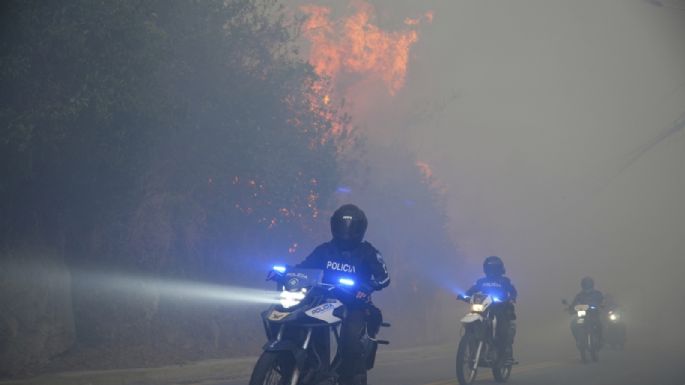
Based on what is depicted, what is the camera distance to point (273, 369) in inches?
232

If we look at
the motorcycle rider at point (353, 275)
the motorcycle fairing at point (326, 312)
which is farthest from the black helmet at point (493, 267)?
the motorcycle fairing at point (326, 312)

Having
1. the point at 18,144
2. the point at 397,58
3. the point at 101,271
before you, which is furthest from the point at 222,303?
the point at 397,58

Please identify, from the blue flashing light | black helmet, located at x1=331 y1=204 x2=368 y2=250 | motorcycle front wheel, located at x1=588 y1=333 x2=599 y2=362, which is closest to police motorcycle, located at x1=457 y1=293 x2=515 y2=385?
black helmet, located at x1=331 y1=204 x2=368 y2=250

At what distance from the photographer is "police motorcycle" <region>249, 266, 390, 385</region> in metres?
5.86

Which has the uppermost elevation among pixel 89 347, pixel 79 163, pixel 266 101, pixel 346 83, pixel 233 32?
pixel 346 83

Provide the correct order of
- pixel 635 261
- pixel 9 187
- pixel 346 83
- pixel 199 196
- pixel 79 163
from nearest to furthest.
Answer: pixel 9 187
pixel 79 163
pixel 199 196
pixel 346 83
pixel 635 261

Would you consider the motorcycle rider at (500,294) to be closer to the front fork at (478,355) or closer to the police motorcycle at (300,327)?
the front fork at (478,355)

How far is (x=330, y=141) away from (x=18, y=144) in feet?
38.9

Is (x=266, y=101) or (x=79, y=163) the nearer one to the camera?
(x=79, y=163)

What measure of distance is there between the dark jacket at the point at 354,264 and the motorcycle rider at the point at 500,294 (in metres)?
6.85

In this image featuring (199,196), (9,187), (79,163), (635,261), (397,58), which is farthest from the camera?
(635,261)

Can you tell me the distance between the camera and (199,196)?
709 inches

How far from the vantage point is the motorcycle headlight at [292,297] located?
20.2ft

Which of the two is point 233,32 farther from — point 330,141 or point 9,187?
point 9,187
